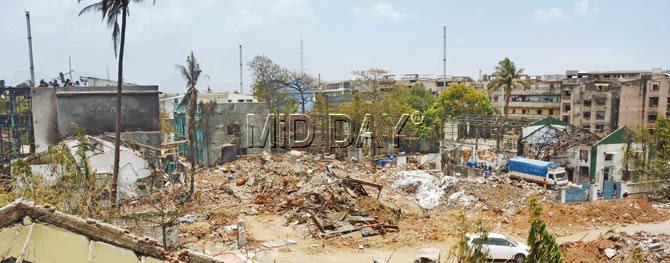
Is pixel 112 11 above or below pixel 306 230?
above

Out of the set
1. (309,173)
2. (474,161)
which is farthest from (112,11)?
(474,161)

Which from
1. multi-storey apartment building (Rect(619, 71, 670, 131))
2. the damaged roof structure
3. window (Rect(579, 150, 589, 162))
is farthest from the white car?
multi-storey apartment building (Rect(619, 71, 670, 131))

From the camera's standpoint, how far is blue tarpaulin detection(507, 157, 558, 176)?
2529cm

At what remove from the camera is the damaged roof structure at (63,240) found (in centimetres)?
565

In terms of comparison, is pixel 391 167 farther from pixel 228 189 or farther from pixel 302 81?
pixel 302 81

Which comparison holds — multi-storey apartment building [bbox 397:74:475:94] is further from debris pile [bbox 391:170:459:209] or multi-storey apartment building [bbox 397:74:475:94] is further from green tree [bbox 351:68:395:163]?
debris pile [bbox 391:170:459:209]

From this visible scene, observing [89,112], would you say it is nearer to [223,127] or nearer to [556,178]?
[223,127]

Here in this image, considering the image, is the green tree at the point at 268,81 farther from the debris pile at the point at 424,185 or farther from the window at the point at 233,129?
the debris pile at the point at 424,185

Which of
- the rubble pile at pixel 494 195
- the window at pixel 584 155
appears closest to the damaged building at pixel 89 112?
the rubble pile at pixel 494 195

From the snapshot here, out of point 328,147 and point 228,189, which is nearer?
point 228,189

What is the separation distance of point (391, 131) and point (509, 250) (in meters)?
25.6

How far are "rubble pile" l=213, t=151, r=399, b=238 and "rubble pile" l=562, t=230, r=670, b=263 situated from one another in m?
6.07

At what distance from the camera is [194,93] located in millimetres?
27703

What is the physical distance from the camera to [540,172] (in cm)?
2544
